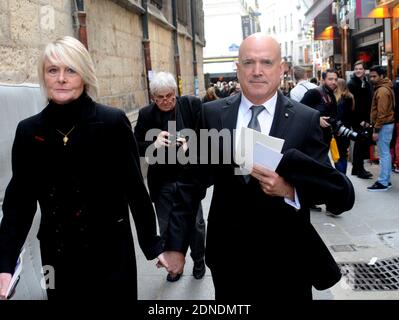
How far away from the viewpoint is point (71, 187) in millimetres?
2348

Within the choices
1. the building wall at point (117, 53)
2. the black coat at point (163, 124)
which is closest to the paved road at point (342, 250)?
the black coat at point (163, 124)

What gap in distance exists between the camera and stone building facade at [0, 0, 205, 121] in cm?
504

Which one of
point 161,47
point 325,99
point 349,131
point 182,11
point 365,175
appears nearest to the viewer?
point 325,99

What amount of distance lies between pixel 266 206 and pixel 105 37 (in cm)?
725

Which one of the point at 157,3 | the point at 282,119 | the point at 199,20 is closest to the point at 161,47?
the point at 157,3

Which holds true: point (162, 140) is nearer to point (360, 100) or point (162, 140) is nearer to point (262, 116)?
point (262, 116)

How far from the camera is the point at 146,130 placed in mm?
4543

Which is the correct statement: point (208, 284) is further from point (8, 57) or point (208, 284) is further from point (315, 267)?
point (8, 57)

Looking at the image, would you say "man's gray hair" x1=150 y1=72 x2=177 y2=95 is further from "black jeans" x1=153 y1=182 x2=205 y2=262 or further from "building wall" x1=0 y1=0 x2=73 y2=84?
"building wall" x1=0 y1=0 x2=73 y2=84

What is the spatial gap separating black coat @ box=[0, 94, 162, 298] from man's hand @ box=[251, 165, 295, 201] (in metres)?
0.71

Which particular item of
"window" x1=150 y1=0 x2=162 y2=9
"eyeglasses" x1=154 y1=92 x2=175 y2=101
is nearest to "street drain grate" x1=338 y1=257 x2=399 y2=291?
"eyeglasses" x1=154 y1=92 x2=175 y2=101
